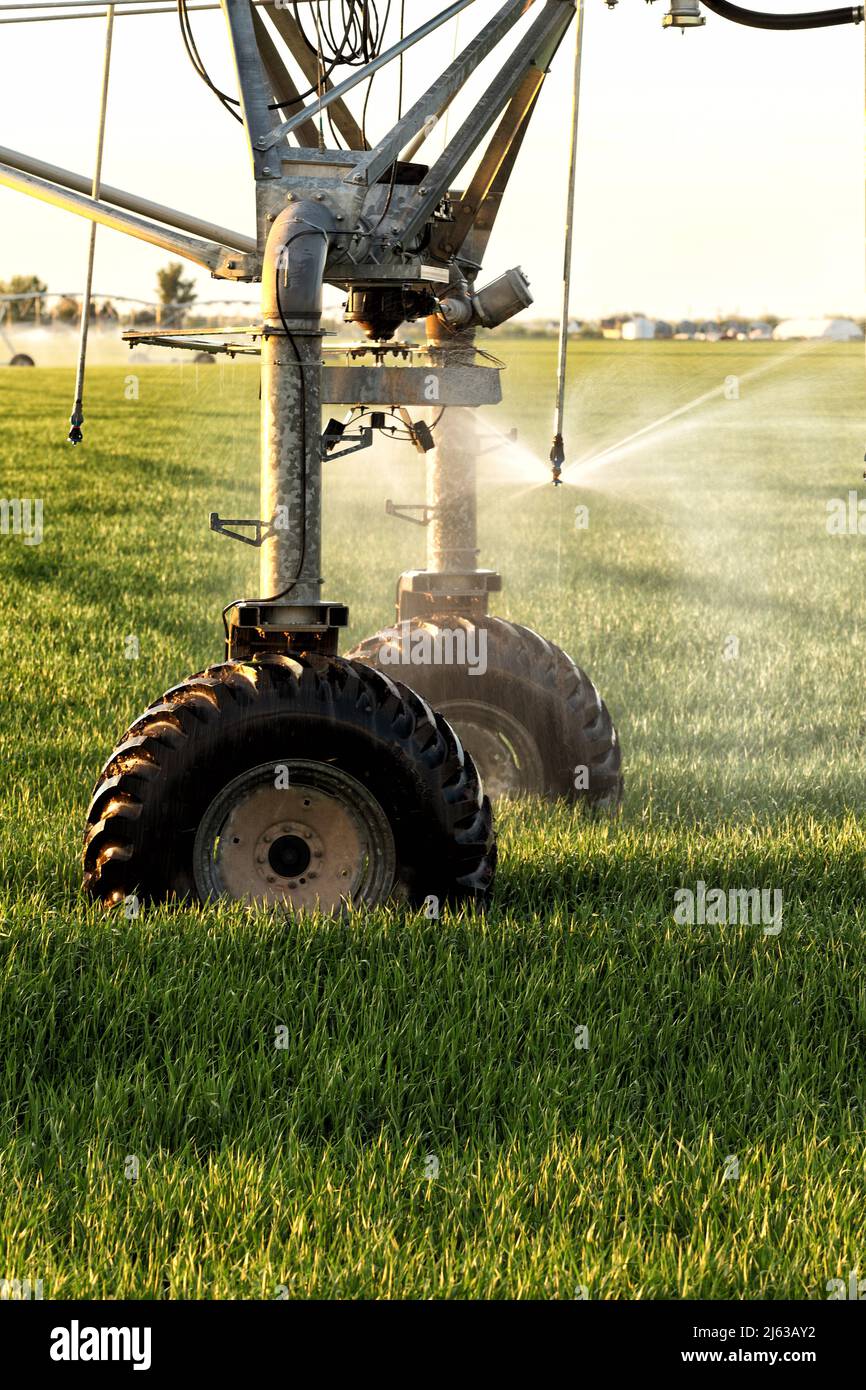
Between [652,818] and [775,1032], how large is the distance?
2.85 meters

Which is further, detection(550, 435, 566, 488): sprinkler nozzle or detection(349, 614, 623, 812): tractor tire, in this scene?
detection(349, 614, 623, 812): tractor tire

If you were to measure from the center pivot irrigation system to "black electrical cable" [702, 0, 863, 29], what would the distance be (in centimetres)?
1

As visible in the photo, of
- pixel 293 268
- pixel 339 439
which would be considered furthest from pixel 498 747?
pixel 293 268

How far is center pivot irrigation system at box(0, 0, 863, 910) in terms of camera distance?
263 inches

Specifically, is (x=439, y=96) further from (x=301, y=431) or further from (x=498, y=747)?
(x=498, y=747)

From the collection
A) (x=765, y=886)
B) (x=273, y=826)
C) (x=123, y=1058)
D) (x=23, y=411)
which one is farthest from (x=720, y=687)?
(x=23, y=411)

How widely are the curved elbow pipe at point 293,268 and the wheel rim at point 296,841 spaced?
1.78 metres

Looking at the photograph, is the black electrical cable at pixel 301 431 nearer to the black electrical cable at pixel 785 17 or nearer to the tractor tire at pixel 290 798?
the tractor tire at pixel 290 798

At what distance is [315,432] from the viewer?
695 centimetres

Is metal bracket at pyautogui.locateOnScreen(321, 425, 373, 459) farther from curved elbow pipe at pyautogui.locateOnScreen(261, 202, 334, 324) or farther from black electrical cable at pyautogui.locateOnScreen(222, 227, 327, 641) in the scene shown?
curved elbow pipe at pyautogui.locateOnScreen(261, 202, 334, 324)

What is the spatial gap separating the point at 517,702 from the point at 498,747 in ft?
0.98

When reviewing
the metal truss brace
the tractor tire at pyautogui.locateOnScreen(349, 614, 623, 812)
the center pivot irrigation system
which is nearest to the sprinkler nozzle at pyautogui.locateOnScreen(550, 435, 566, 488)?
the center pivot irrigation system

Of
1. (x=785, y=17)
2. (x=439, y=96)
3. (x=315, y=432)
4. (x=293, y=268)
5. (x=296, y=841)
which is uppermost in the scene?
(x=785, y=17)

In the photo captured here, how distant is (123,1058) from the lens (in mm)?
5898
